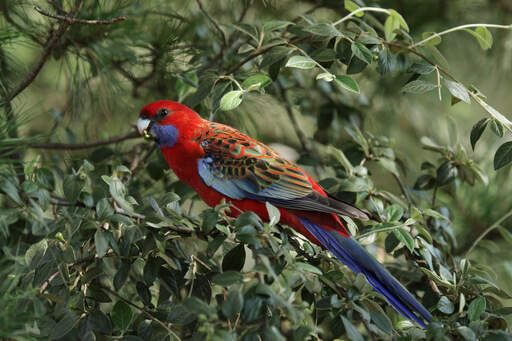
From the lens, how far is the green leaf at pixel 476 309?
114 centimetres

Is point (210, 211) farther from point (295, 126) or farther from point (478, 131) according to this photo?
point (295, 126)

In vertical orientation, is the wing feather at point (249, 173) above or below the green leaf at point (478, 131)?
below

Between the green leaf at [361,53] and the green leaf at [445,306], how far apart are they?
59cm

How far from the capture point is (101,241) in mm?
1061

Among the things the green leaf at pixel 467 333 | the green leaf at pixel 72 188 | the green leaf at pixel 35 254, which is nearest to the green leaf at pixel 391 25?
the green leaf at pixel 467 333

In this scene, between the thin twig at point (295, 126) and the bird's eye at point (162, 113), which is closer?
the bird's eye at point (162, 113)

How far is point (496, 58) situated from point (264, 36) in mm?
1792

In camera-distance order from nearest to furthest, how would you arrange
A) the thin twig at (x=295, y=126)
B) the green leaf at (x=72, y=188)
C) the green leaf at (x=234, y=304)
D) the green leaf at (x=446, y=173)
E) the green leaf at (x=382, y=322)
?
1. the green leaf at (x=234, y=304)
2. the green leaf at (x=382, y=322)
3. the green leaf at (x=72, y=188)
4. the green leaf at (x=446, y=173)
5. the thin twig at (x=295, y=126)

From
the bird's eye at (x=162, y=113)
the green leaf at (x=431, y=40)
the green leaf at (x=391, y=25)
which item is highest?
the green leaf at (x=391, y=25)

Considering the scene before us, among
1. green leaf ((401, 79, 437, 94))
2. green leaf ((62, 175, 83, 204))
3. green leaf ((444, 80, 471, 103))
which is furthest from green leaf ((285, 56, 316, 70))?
green leaf ((62, 175, 83, 204))

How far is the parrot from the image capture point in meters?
1.43

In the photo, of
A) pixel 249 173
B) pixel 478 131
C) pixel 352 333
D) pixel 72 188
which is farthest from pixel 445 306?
pixel 72 188

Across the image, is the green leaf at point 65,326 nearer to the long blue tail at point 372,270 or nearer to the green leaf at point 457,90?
the long blue tail at point 372,270

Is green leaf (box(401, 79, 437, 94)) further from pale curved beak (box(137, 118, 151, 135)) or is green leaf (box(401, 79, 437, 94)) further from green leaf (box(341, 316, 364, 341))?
pale curved beak (box(137, 118, 151, 135))
